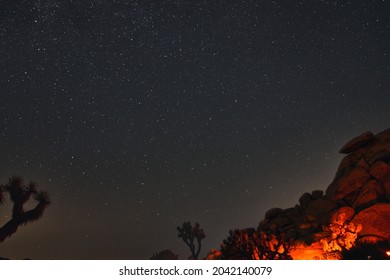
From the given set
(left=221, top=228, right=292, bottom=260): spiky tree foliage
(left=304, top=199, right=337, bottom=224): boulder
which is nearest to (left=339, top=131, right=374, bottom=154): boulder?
(left=304, top=199, right=337, bottom=224): boulder

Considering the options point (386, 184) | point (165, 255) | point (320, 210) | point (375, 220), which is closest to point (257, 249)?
point (375, 220)

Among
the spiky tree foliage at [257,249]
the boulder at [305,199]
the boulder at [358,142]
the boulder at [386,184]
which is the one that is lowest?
the spiky tree foliage at [257,249]

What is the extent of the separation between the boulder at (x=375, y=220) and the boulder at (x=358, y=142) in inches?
184

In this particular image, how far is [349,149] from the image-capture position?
17094 millimetres

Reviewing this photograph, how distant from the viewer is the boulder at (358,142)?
16828 mm

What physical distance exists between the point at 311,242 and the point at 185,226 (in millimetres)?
17966

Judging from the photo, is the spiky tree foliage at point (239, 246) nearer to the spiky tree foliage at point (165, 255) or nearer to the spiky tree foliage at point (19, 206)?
the spiky tree foliage at point (19, 206)

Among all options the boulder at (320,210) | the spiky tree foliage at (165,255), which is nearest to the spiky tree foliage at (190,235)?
the spiky tree foliage at (165,255)

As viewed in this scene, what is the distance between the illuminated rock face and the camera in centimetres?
1168
